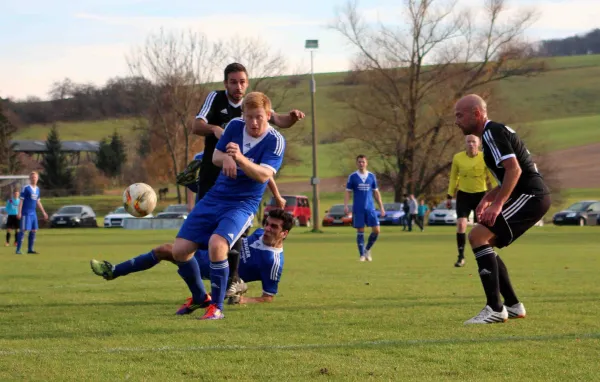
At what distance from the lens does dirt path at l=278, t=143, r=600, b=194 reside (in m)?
80.2

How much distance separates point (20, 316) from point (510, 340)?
4367mm

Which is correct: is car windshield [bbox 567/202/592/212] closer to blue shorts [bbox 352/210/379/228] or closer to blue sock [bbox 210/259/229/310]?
blue shorts [bbox 352/210/379/228]

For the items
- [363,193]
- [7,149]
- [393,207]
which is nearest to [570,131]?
[393,207]

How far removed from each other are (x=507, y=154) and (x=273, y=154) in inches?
77.1

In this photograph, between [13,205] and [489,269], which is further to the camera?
[13,205]

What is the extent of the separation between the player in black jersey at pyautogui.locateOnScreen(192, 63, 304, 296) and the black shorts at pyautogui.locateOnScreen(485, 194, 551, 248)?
2110 mm

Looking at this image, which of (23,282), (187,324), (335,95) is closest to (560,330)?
(187,324)

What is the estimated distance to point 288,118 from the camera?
8.45 meters

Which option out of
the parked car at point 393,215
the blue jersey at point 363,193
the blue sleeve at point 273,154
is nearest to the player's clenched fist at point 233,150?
the blue sleeve at point 273,154

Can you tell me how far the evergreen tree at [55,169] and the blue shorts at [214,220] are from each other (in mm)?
87617

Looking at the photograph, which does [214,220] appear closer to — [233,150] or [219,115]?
[233,150]

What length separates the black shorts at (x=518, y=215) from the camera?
7531 mm

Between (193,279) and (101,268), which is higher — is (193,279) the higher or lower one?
the lower one

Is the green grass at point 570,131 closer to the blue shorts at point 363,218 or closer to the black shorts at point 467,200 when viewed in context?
the blue shorts at point 363,218
